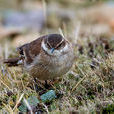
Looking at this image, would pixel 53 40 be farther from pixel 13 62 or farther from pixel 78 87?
pixel 13 62

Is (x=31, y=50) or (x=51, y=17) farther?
(x=51, y=17)

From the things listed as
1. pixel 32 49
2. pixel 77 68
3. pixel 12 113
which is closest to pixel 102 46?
pixel 77 68

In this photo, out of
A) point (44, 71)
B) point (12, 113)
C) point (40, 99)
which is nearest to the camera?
point (12, 113)

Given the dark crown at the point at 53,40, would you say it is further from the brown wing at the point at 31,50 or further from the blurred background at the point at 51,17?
the blurred background at the point at 51,17

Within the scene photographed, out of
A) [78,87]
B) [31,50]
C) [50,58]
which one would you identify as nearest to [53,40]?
[50,58]

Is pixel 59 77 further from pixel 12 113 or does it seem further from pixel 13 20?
pixel 13 20

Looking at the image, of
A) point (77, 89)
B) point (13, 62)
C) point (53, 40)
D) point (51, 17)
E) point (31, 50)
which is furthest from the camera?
point (51, 17)

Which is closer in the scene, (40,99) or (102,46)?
(40,99)
